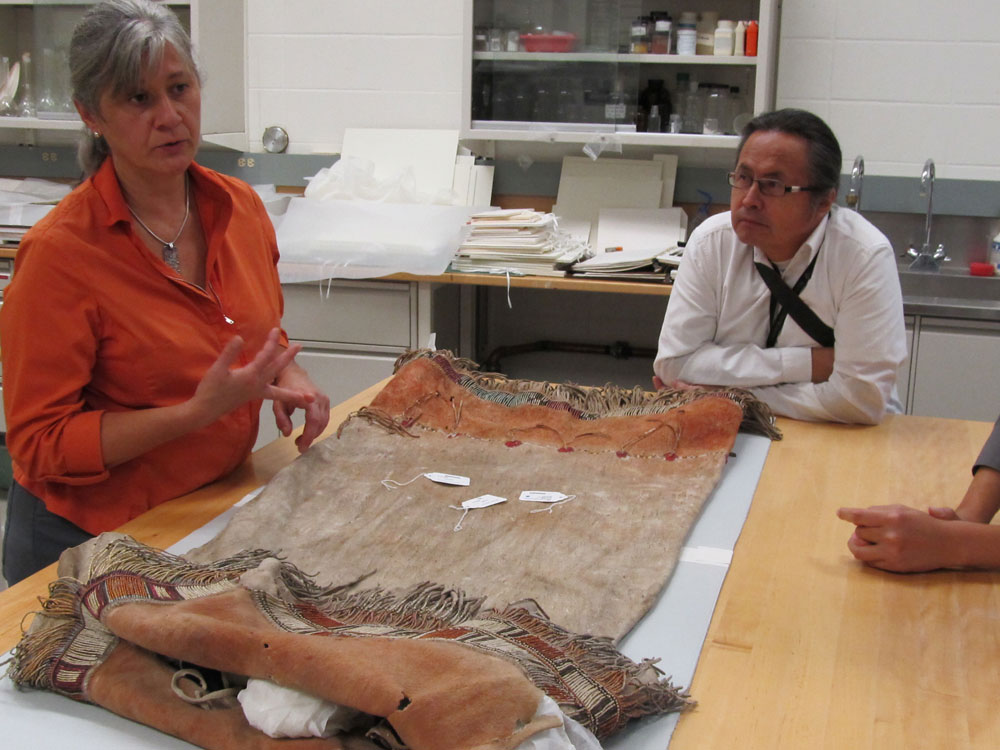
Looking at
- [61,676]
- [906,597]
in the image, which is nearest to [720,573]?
[906,597]

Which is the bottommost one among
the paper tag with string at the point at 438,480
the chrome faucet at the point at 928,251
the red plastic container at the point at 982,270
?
the paper tag with string at the point at 438,480

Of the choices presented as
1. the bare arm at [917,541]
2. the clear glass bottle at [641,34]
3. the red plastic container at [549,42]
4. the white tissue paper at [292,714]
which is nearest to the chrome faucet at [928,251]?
the clear glass bottle at [641,34]

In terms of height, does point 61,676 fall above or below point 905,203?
below

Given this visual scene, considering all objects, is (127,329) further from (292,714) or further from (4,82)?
(4,82)

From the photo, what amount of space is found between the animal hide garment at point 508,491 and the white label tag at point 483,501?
0.01 m

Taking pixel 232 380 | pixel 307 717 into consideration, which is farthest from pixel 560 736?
pixel 232 380

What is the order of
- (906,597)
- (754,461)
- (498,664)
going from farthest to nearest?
(754,461), (906,597), (498,664)

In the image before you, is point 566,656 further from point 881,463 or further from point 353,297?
point 353,297

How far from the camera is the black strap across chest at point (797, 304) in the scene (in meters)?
2.07

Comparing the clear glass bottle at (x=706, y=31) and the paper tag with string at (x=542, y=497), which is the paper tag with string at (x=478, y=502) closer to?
the paper tag with string at (x=542, y=497)

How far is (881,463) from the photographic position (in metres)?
1.70

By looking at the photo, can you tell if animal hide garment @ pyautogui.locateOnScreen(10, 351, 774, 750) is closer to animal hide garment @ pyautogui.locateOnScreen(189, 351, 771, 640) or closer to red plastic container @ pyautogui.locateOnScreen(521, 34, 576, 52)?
animal hide garment @ pyautogui.locateOnScreen(189, 351, 771, 640)

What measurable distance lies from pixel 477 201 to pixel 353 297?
0.73 meters

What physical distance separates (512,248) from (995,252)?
169 cm
